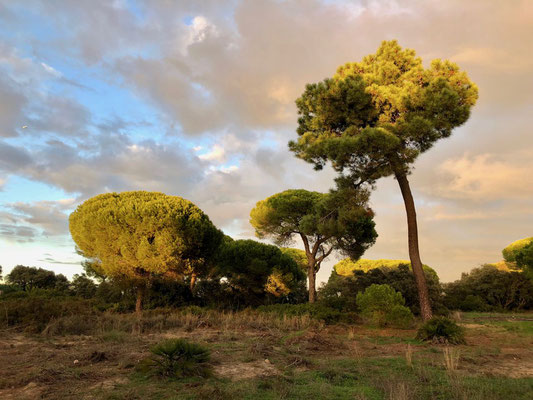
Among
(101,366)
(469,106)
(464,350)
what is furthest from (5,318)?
(469,106)

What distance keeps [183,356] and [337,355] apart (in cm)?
399

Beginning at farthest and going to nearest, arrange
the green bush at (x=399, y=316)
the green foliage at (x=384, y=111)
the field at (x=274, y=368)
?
1. the green foliage at (x=384, y=111)
2. the green bush at (x=399, y=316)
3. the field at (x=274, y=368)

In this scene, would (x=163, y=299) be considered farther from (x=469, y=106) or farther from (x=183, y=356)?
(x=469, y=106)

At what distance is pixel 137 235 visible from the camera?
19766mm

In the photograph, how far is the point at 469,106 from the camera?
1402 cm

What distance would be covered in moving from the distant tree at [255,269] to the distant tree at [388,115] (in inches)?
421

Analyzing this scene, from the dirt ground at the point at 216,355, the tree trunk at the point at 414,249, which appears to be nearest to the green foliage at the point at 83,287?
the dirt ground at the point at 216,355

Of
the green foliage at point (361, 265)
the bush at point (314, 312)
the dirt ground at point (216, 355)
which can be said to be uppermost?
the green foliage at point (361, 265)

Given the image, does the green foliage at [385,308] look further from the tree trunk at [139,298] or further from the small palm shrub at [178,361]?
the tree trunk at [139,298]

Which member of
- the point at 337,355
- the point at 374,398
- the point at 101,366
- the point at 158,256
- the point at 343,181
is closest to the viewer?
the point at 374,398

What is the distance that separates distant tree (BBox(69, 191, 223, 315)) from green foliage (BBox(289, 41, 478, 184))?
8827 mm

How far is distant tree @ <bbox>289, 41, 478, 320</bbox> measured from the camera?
13.3m

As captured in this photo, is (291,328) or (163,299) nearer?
(291,328)

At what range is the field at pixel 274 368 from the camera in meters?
4.97
